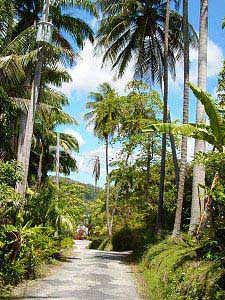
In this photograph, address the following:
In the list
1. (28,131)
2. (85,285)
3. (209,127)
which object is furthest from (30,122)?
(209,127)

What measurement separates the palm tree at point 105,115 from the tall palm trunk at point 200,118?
1415 cm

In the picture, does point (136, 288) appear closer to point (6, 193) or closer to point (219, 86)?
point (6, 193)

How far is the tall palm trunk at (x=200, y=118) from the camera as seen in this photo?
1295 cm

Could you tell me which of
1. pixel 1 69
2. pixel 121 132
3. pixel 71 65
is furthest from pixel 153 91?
pixel 1 69

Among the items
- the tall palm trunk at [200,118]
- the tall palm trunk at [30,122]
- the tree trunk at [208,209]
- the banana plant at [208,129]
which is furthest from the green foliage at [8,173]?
the tall palm trunk at [200,118]

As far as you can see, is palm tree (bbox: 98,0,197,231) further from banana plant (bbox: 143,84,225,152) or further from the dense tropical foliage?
banana plant (bbox: 143,84,225,152)

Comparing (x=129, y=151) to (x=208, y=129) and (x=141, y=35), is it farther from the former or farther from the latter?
(x=208, y=129)

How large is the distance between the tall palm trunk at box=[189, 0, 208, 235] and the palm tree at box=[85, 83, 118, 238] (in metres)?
14.2

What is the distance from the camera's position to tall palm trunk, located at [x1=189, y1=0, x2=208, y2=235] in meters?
13.0

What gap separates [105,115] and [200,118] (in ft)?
66.7

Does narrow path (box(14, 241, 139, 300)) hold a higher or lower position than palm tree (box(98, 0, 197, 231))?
lower

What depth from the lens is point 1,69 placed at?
48.9ft

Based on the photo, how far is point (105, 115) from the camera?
33375 mm

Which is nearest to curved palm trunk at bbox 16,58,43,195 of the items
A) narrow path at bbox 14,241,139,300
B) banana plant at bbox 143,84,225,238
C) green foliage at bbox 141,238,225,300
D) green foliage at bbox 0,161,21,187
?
green foliage at bbox 0,161,21,187
